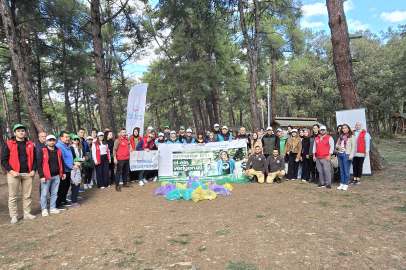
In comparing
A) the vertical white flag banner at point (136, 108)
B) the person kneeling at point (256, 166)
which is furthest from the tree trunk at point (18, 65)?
the person kneeling at point (256, 166)

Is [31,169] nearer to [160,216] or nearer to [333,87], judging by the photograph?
[160,216]

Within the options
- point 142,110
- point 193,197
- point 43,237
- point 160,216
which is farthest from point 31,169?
point 142,110

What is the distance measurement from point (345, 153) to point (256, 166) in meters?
2.58

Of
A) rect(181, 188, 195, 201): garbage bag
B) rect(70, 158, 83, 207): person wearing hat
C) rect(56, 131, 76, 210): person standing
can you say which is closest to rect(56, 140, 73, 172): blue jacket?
rect(56, 131, 76, 210): person standing

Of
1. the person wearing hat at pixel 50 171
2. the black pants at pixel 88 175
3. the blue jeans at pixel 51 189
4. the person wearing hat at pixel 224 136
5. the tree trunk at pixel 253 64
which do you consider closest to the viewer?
the person wearing hat at pixel 50 171

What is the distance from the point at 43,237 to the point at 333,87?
2700 cm

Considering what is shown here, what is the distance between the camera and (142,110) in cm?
994

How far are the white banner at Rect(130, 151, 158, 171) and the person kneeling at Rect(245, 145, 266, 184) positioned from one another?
3.08 metres

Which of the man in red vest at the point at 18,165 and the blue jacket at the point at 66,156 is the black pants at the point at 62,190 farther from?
the man in red vest at the point at 18,165

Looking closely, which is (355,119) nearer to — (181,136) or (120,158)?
(181,136)

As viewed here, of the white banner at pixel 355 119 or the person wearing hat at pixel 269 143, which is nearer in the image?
the white banner at pixel 355 119

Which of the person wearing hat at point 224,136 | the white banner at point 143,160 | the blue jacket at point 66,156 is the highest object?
the person wearing hat at point 224,136

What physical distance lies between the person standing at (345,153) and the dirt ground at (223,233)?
333mm

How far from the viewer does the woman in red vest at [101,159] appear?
7292mm
